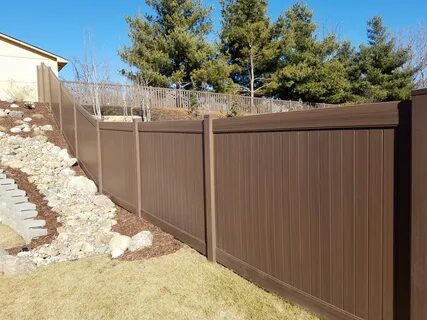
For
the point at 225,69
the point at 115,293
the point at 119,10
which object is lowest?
the point at 115,293

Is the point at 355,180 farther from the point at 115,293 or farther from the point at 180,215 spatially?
the point at 180,215

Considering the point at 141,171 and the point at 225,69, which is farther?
the point at 225,69

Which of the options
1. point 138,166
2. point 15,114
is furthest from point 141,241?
point 15,114

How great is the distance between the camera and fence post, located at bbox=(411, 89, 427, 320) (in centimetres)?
211

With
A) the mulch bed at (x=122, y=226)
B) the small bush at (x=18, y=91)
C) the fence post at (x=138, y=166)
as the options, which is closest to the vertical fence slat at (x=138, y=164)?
the fence post at (x=138, y=166)

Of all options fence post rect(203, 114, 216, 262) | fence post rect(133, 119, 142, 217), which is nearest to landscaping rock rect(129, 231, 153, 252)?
fence post rect(203, 114, 216, 262)

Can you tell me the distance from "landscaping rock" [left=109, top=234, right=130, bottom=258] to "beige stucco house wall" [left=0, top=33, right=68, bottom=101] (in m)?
12.6

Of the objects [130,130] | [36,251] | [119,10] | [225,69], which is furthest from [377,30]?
[36,251]

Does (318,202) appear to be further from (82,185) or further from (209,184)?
(82,185)

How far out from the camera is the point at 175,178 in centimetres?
522

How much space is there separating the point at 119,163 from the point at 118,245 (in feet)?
7.75

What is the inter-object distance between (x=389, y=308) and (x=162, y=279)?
238cm

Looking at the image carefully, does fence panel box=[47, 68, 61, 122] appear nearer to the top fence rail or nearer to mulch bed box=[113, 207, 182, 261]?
the top fence rail

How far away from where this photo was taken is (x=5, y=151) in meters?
9.59
